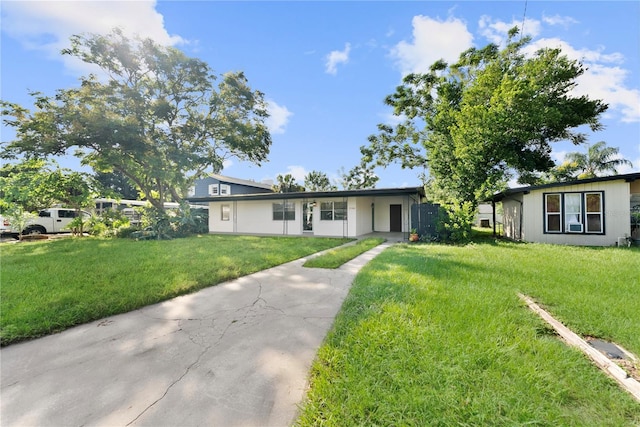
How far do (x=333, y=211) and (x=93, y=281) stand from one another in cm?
1069

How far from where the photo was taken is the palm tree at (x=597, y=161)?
2012 cm

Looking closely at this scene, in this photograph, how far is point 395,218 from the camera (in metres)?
16.7

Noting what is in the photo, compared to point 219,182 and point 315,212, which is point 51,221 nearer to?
point 219,182

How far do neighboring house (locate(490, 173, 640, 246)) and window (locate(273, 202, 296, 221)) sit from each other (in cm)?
1094

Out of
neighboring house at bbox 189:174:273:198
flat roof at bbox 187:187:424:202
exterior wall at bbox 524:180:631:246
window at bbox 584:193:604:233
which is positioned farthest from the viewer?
neighboring house at bbox 189:174:273:198

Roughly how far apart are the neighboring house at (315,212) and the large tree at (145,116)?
10.7 feet

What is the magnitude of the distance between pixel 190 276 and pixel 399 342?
4282 millimetres

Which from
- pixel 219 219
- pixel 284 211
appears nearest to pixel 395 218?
pixel 284 211

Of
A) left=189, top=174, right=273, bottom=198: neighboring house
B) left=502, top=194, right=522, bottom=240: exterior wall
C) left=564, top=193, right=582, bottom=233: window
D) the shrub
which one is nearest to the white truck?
left=189, top=174, right=273, bottom=198: neighboring house

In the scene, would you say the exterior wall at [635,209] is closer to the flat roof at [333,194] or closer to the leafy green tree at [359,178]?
the flat roof at [333,194]

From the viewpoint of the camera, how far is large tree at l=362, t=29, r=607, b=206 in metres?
10.5

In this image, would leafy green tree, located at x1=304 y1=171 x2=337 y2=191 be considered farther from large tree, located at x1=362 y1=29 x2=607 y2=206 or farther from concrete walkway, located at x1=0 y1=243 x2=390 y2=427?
concrete walkway, located at x1=0 y1=243 x2=390 y2=427

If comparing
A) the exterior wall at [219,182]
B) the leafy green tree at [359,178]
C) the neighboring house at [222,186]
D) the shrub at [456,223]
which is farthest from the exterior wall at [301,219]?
the leafy green tree at [359,178]

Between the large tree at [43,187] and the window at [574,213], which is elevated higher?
the large tree at [43,187]
